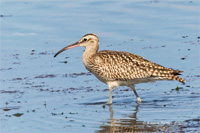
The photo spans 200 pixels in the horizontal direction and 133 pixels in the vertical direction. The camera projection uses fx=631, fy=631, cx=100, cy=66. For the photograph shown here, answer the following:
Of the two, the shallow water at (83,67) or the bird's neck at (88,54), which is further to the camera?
the bird's neck at (88,54)

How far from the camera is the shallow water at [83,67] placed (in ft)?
42.9

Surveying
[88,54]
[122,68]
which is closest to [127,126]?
[122,68]

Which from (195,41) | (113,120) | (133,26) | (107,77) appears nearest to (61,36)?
(133,26)

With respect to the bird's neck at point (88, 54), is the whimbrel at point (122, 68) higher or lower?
lower

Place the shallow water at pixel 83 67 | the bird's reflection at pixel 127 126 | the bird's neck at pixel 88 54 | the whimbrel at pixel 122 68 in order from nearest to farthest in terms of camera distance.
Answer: the bird's reflection at pixel 127 126
the shallow water at pixel 83 67
the whimbrel at pixel 122 68
the bird's neck at pixel 88 54

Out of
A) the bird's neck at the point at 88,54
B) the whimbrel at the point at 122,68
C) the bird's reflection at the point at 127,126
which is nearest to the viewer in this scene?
the bird's reflection at the point at 127,126

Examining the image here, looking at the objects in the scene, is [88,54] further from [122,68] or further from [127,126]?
[127,126]

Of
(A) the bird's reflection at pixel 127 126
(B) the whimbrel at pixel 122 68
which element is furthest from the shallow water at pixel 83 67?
(B) the whimbrel at pixel 122 68

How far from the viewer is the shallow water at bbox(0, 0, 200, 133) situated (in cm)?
1309

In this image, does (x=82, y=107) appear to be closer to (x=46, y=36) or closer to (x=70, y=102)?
(x=70, y=102)

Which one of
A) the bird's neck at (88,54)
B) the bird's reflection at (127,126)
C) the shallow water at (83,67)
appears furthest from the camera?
the bird's neck at (88,54)

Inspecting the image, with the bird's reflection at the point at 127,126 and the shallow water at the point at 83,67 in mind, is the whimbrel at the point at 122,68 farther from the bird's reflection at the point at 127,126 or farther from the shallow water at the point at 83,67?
the bird's reflection at the point at 127,126

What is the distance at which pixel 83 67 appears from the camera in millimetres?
18344

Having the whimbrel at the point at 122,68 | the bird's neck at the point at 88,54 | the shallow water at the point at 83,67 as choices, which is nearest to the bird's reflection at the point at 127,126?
the shallow water at the point at 83,67
